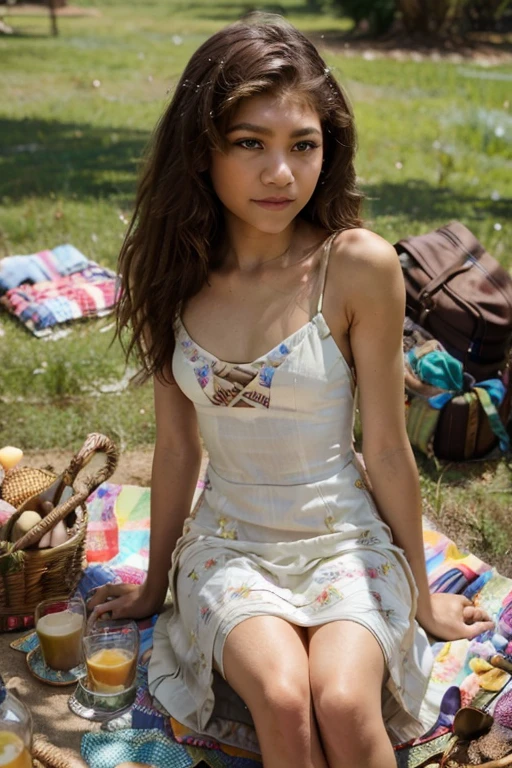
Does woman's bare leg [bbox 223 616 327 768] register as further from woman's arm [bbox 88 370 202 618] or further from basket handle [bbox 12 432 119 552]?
basket handle [bbox 12 432 119 552]

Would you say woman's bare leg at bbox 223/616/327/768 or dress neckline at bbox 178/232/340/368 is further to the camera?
dress neckline at bbox 178/232/340/368

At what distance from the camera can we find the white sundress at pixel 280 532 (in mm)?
2604

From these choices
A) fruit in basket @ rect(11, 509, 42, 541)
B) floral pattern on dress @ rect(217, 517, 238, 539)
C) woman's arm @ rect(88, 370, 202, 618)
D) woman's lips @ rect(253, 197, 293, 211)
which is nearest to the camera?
woman's lips @ rect(253, 197, 293, 211)

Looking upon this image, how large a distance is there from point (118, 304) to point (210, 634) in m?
1.09

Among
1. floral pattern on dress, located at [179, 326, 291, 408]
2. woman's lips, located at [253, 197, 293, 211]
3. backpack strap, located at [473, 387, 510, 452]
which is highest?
woman's lips, located at [253, 197, 293, 211]

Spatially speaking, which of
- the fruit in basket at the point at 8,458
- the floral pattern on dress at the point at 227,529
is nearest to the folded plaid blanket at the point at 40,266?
the fruit in basket at the point at 8,458

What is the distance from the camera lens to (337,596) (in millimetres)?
2549

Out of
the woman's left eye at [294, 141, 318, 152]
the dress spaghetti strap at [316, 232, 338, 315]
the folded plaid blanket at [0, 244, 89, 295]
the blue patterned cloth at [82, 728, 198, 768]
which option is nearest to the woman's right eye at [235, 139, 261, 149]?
the woman's left eye at [294, 141, 318, 152]

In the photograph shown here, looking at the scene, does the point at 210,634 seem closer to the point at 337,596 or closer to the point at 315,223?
the point at 337,596

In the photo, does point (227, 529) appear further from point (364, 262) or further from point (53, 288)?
point (53, 288)

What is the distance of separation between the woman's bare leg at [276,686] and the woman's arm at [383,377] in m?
0.50

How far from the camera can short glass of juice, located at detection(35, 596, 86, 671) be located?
293 centimetres

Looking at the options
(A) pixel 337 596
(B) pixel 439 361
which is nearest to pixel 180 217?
(A) pixel 337 596

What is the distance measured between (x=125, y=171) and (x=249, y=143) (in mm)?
6739
